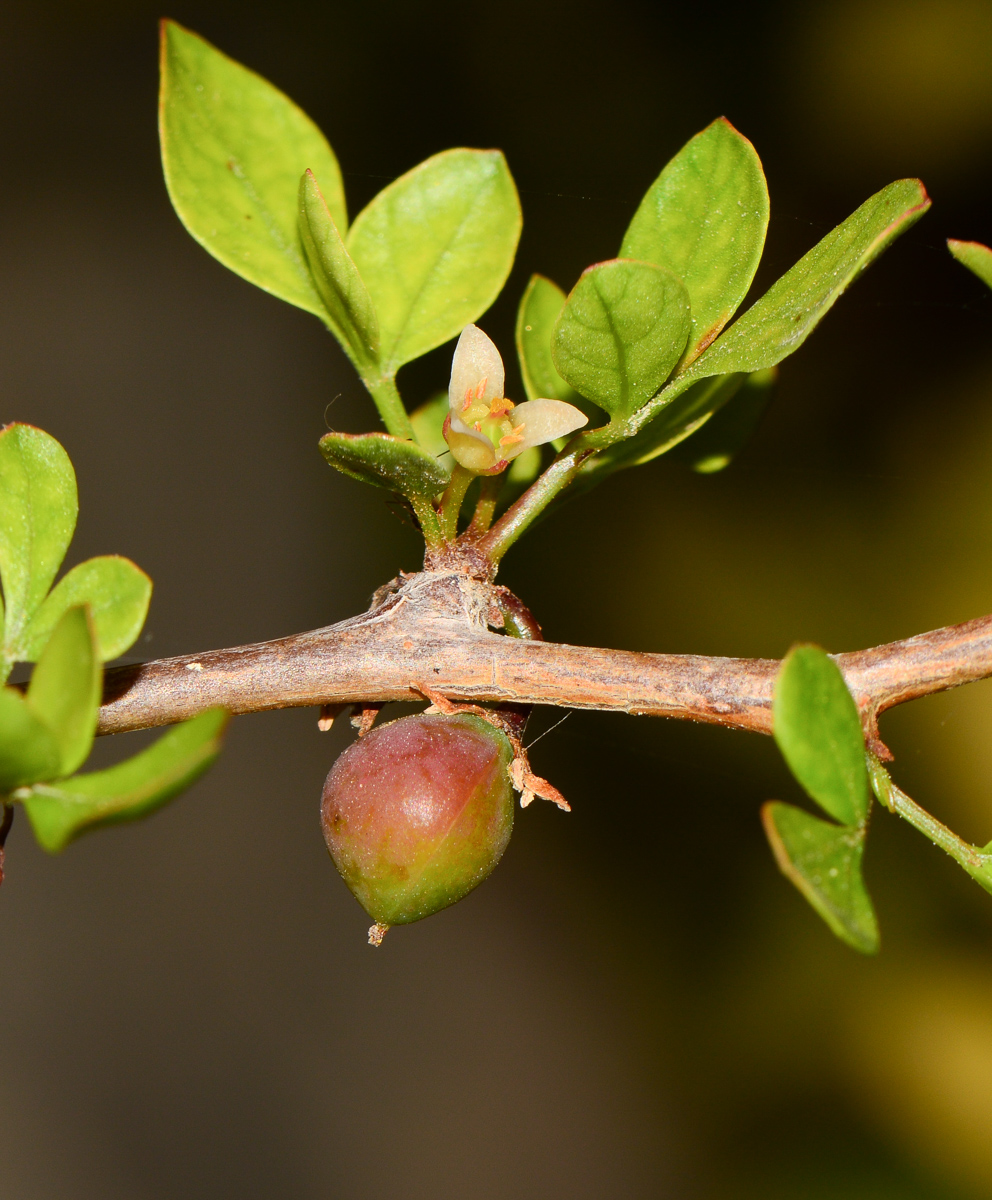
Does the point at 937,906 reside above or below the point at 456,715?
below

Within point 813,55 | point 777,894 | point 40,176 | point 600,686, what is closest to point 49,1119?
point 777,894

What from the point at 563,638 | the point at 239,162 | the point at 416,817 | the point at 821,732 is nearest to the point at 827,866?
the point at 821,732

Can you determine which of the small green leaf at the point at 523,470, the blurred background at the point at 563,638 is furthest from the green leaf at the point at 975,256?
the blurred background at the point at 563,638

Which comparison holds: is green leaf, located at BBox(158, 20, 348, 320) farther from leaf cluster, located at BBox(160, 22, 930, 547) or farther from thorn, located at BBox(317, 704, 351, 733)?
thorn, located at BBox(317, 704, 351, 733)

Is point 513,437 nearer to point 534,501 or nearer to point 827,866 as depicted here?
point 534,501

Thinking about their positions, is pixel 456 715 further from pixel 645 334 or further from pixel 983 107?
pixel 983 107

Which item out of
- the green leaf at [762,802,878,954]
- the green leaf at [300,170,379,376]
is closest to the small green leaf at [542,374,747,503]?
the green leaf at [300,170,379,376]
